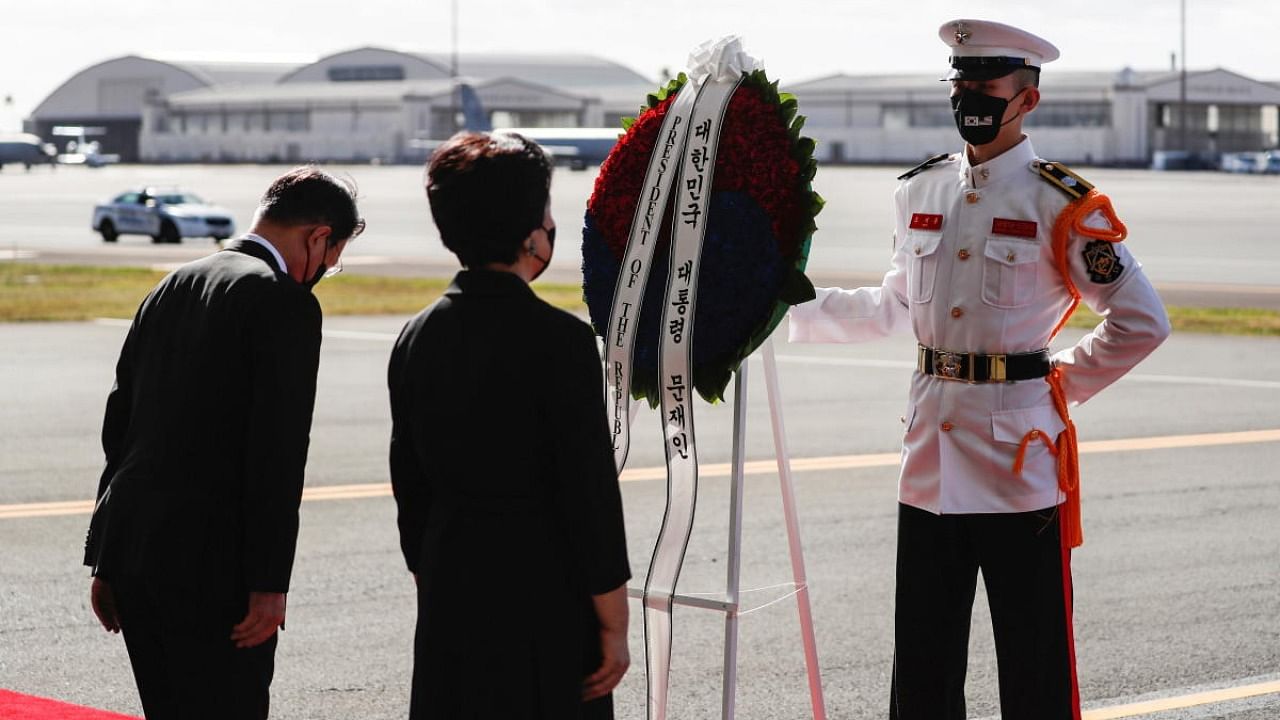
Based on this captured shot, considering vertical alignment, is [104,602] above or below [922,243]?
below

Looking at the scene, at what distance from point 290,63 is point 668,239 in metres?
161

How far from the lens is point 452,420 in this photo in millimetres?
3262

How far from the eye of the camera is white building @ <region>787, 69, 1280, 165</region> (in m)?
103

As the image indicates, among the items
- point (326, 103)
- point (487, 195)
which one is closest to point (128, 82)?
point (326, 103)

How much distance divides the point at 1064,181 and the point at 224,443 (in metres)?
2.23

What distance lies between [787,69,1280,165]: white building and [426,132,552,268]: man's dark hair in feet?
319

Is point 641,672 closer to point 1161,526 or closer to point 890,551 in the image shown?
point 890,551

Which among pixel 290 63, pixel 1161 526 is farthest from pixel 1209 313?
pixel 290 63

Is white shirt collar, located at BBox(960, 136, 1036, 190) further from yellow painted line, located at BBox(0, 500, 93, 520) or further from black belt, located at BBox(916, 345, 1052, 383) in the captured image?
yellow painted line, located at BBox(0, 500, 93, 520)

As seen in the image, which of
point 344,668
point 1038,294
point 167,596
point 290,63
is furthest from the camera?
point 290,63

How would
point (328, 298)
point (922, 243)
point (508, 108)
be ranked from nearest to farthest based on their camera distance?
point (922, 243) < point (328, 298) < point (508, 108)

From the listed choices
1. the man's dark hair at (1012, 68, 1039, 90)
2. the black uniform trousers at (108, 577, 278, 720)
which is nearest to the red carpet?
the black uniform trousers at (108, 577, 278, 720)

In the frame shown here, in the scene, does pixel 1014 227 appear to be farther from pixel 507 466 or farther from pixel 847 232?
pixel 847 232

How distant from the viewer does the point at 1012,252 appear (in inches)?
170
